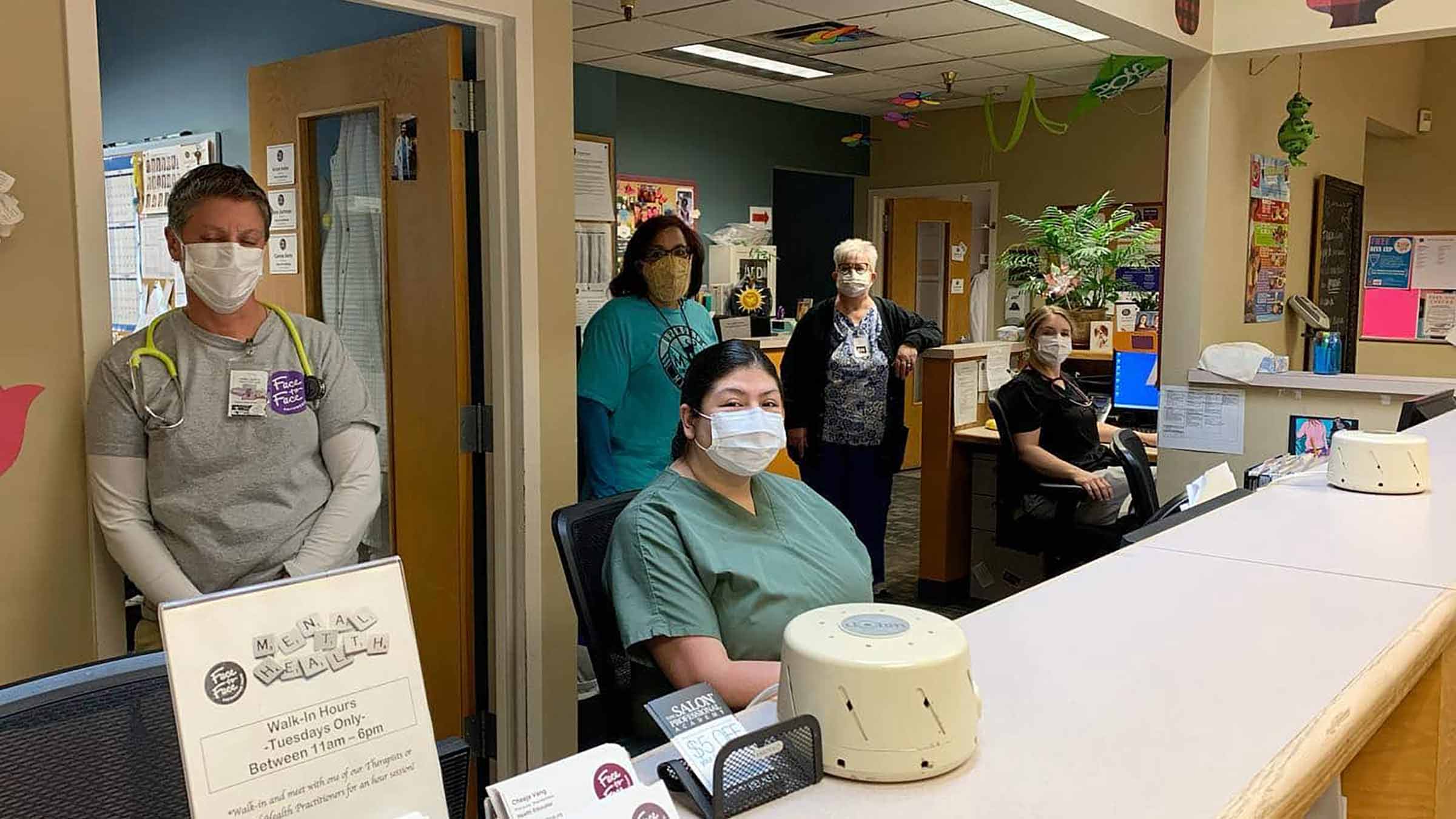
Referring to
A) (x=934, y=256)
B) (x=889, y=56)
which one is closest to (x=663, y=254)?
(x=889, y=56)

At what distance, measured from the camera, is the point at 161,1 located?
12.5ft

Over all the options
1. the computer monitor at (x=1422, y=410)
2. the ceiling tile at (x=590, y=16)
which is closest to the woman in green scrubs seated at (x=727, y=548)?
the computer monitor at (x=1422, y=410)

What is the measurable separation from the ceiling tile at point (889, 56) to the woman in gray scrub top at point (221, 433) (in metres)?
4.45

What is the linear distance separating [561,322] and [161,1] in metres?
2.33

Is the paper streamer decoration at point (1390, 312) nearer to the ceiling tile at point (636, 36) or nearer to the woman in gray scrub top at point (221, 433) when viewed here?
the ceiling tile at point (636, 36)

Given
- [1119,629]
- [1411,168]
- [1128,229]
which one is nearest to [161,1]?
[1119,629]

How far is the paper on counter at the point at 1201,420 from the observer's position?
13.2 ft

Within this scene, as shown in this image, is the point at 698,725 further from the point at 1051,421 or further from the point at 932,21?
the point at 932,21

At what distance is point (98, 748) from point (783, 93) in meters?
6.88

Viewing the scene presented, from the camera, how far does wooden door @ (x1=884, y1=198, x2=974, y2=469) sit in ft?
27.5

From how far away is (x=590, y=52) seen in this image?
607cm

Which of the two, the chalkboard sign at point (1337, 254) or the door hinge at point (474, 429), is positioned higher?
the chalkboard sign at point (1337, 254)

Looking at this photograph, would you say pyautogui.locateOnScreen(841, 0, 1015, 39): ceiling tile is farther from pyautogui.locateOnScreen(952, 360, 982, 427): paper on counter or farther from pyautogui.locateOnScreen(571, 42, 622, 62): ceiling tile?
pyautogui.locateOnScreen(952, 360, 982, 427): paper on counter

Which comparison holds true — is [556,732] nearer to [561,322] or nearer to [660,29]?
[561,322]
